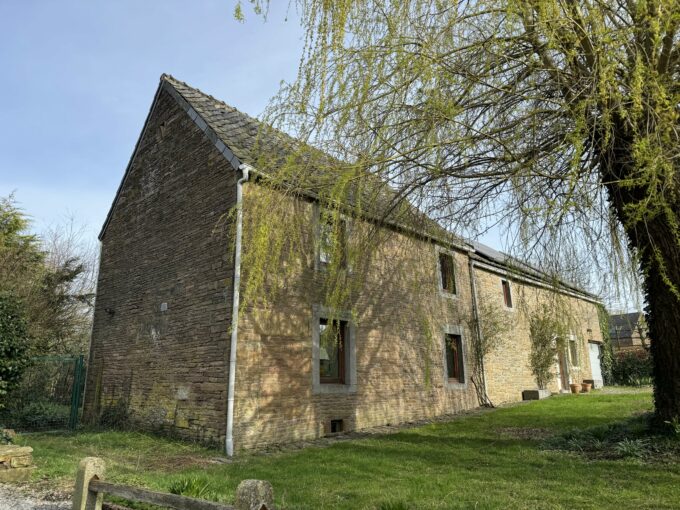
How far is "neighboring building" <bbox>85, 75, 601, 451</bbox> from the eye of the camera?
7.52 metres

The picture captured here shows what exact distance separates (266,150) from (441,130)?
2.25 meters

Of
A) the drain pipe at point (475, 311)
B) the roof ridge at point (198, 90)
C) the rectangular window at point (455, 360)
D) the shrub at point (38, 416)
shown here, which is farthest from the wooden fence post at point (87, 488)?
the drain pipe at point (475, 311)

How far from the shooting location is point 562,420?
9.45 meters

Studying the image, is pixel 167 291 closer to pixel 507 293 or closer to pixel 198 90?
pixel 198 90

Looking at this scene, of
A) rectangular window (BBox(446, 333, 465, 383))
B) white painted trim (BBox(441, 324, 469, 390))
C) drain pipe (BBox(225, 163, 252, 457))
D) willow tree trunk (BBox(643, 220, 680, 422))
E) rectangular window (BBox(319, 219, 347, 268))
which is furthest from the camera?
rectangular window (BBox(446, 333, 465, 383))

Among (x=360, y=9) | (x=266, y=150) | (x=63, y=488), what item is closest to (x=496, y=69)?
(x=360, y=9)

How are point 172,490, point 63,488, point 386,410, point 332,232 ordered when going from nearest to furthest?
1. point 172,490
2. point 63,488
3. point 332,232
4. point 386,410

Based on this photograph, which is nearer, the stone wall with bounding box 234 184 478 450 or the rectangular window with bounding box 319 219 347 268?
the rectangular window with bounding box 319 219 347 268

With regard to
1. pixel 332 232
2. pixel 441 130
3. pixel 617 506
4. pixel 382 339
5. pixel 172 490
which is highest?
pixel 441 130

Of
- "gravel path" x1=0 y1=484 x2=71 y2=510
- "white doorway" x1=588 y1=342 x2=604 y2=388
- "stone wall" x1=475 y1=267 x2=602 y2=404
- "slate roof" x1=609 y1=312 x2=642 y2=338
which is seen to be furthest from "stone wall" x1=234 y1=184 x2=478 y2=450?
"white doorway" x1=588 y1=342 x2=604 y2=388

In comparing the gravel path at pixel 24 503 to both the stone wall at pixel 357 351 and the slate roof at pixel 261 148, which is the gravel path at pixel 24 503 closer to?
the stone wall at pixel 357 351

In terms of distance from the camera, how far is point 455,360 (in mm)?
13016

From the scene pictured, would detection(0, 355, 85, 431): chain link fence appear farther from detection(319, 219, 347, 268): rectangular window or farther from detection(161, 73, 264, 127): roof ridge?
detection(319, 219, 347, 268): rectangular window

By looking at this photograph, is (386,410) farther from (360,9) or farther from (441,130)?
(360,9)
